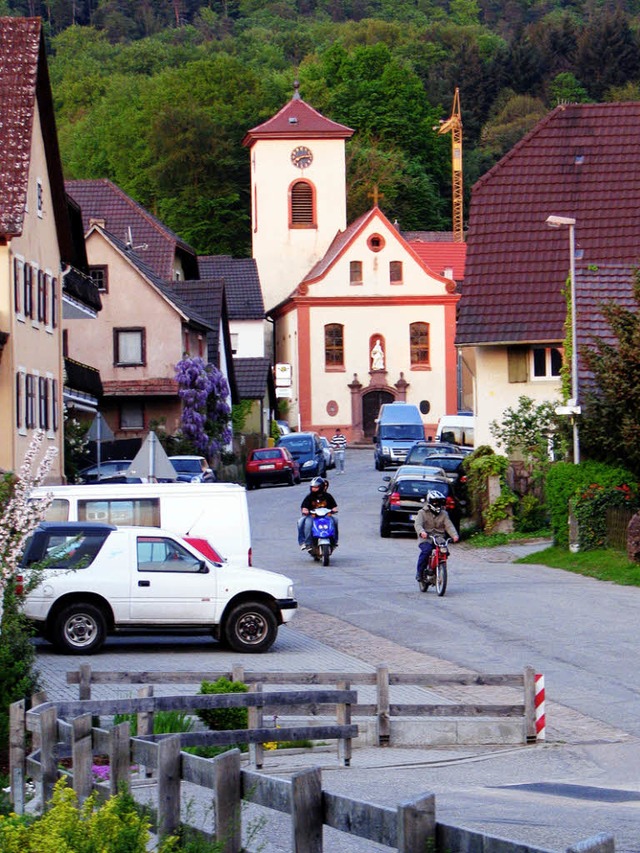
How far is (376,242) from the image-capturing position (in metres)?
89.1

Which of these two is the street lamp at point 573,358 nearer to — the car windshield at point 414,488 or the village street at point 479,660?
the village street at point 479,660

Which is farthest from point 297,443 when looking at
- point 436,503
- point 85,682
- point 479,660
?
point 85,682

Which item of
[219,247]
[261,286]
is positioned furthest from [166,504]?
[219,247]

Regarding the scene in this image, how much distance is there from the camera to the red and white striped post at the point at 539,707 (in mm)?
15453

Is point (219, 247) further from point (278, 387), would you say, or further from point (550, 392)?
point (550, 392)

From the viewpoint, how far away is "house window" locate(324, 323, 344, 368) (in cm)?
9056

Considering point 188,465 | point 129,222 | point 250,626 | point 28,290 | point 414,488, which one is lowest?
point 250,626

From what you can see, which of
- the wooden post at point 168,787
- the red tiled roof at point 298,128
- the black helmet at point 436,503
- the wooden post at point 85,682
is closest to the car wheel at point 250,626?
the black helmet at point 436,503

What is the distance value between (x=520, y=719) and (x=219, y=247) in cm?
9691

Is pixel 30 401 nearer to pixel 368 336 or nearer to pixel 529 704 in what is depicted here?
pixel 529 704

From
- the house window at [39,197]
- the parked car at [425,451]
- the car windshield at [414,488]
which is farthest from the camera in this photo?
the parked car at [425,451]

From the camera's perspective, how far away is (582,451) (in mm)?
35031

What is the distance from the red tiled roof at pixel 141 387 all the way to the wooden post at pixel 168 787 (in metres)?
53.2

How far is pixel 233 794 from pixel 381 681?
7939 millimetres
